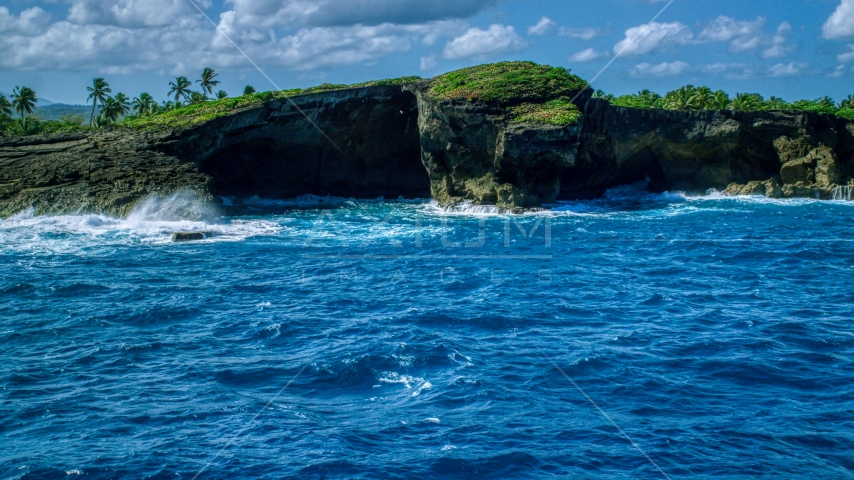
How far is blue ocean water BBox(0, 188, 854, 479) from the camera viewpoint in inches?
632

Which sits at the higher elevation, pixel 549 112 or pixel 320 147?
pixel 549 112

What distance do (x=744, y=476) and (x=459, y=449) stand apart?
5.89 metres

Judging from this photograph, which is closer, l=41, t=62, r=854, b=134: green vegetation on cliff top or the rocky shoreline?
the rocky shoreline

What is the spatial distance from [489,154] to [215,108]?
2116cm

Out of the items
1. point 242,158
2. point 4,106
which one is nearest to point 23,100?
point 4,106

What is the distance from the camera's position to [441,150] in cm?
5597

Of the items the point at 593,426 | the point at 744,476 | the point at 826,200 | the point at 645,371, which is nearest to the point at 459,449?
the point at 593,426

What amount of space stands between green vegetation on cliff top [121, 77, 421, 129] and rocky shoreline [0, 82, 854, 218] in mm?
751

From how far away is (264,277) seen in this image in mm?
32875

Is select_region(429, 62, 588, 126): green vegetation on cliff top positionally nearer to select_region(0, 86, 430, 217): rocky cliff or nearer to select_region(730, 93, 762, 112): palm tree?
select_region(0, 86, 430, 217): rocky cliff

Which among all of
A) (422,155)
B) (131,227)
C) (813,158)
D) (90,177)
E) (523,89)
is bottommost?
(131,227)

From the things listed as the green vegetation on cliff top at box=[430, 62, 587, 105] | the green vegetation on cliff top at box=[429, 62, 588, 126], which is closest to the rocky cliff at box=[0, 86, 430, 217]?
the green vegetation on cliff top at box=[430, 62, 587, 105]

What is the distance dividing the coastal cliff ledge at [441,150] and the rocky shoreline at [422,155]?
0.10 m

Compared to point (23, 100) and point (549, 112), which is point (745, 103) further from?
point (23, 100)
